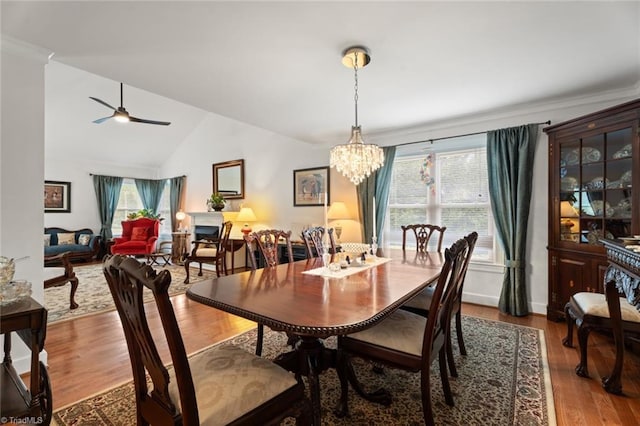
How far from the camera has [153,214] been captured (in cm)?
796

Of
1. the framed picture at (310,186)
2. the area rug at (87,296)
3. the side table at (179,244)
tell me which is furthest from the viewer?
the side table at (179,244)

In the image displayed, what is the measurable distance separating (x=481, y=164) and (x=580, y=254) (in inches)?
55.1

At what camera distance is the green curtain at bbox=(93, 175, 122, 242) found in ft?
23.6

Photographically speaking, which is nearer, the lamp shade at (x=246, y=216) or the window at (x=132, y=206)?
the lamp shade at (x=246, y=216)

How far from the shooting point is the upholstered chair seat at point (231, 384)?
1058 millimetres

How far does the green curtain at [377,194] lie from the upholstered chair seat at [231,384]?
3.19 meters

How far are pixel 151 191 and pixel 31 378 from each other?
299 inches

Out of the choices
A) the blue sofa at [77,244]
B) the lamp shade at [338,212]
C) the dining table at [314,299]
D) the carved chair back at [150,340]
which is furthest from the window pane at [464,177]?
the blue sofa at [77,244]

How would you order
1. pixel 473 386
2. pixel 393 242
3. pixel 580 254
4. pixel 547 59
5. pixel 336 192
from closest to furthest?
pixel 473 386 → pixel 547 59 → pixel 580 254 → pixel 393 242 → pixel 336 192

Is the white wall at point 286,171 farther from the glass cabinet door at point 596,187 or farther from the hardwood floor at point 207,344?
the hardwood floor at point 207,344

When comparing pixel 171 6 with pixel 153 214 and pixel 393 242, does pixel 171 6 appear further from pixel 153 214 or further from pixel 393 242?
pixel 153 214

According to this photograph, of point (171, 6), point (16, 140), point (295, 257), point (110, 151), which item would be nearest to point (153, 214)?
point (110, 151)

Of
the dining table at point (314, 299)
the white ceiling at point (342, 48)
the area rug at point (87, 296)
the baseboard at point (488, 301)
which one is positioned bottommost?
the area rug at point (87, 296)

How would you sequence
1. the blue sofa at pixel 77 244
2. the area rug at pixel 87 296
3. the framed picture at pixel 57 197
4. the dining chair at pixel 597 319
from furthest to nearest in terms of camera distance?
the framed picture at pixel 57 197 → the blue sofa at pixel 77 244 → the area rug at pixel 87 296 → the dining chair at pixel 597 319
